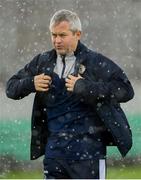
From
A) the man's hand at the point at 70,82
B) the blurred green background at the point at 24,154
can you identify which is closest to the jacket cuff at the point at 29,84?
the man's hand at the point at 70,82

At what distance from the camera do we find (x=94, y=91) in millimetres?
5453

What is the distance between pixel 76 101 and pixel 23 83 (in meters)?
0.38

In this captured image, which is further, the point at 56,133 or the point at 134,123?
the point at 134,123

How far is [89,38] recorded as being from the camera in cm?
927

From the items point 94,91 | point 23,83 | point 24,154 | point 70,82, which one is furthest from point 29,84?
point 24,154

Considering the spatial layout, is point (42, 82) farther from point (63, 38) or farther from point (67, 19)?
point (67, 19)

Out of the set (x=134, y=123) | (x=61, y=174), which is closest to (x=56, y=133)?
(x=61, y=174)

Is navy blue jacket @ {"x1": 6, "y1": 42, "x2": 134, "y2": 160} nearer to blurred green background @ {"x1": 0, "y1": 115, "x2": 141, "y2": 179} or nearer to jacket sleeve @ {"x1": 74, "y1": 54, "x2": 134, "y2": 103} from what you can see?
jacket sleeve @ {"x1": 74, "y1": 54, "x2": 134, "y2": 103}

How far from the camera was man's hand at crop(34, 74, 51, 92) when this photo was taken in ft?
17.9

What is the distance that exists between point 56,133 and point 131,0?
4038 millimetres

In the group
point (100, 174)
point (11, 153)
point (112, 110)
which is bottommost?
point (11, 153)

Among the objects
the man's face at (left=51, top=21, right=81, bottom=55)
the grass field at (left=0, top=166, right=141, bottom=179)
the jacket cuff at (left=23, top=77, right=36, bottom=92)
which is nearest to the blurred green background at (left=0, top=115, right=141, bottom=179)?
the grass field at (left=0, top=166, right=141, bottom=179)

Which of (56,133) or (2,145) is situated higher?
(56,133)

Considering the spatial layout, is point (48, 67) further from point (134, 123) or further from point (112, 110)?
point (134, 123)
